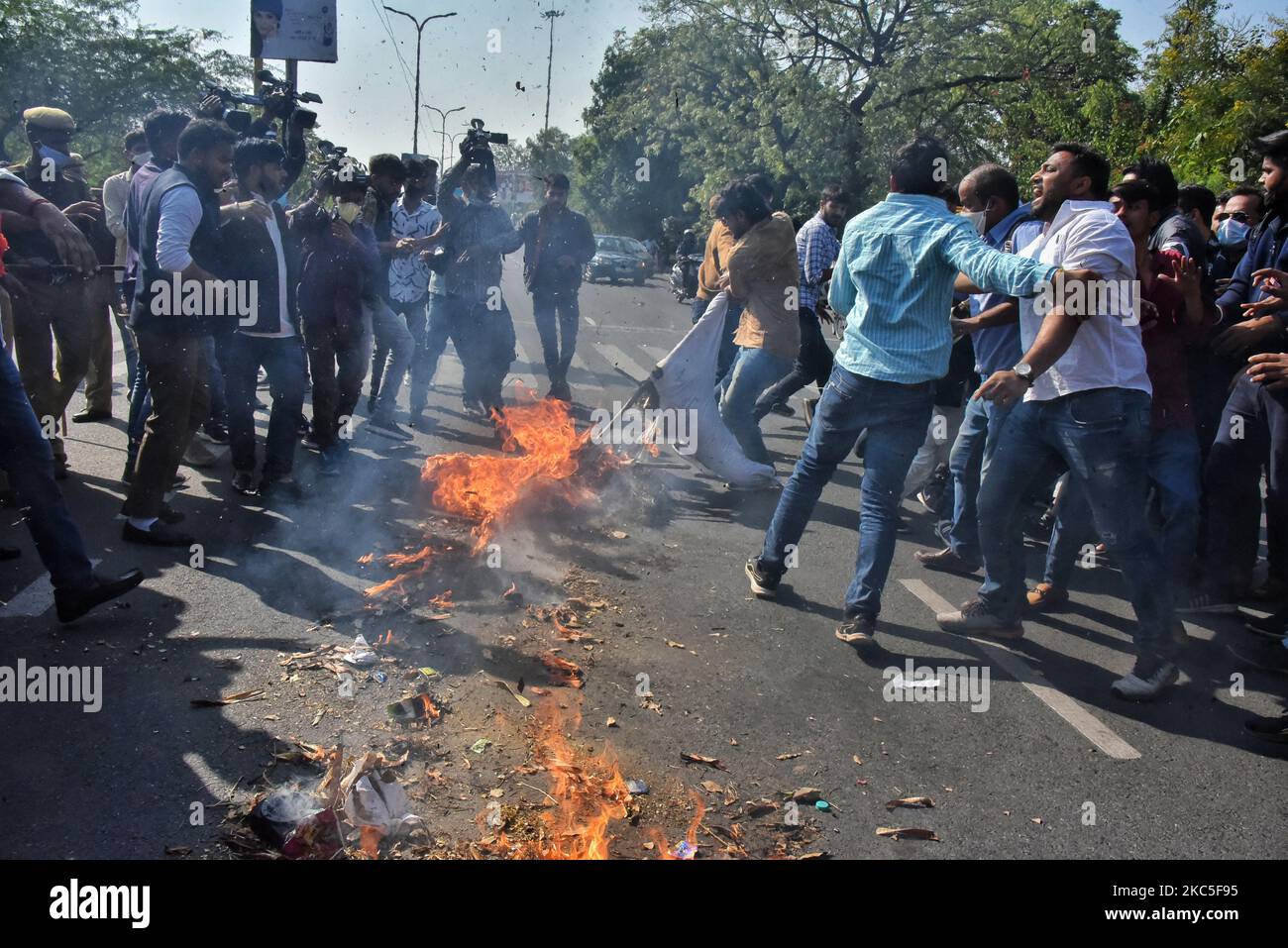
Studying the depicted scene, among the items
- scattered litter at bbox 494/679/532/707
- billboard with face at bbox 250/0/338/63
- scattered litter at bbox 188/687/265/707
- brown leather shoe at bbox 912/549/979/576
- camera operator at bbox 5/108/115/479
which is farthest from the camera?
billboard with face at bbox 250/0/338/63

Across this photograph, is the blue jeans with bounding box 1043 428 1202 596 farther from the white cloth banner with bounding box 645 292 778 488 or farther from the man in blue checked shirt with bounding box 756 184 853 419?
the man in blue checked shirt with bounding box 756 184 853 419

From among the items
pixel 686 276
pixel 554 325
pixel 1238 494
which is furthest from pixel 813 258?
pixel 686 276

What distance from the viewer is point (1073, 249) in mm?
3990

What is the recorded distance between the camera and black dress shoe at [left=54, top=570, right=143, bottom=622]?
4141 mm

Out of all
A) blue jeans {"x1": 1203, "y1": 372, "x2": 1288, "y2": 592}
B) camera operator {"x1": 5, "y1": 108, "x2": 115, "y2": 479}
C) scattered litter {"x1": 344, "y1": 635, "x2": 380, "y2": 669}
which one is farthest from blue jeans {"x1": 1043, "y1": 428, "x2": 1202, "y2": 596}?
camera operator {"x1": 5, "y1": 108, "x2": 115, "y2": 479}

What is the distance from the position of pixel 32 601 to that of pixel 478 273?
5.14m

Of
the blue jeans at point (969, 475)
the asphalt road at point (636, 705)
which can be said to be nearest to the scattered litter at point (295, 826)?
the asphalt road at point (636, 705)

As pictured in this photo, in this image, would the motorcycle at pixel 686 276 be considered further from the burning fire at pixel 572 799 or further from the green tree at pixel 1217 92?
the burning fire at pixel 572 799

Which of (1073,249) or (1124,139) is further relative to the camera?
(1124,139)

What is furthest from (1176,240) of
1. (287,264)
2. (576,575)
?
(287,264)

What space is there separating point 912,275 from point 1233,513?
2.63 metres

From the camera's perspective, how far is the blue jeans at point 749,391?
22.6ft

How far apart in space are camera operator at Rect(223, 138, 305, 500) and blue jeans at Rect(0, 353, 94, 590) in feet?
6.04
